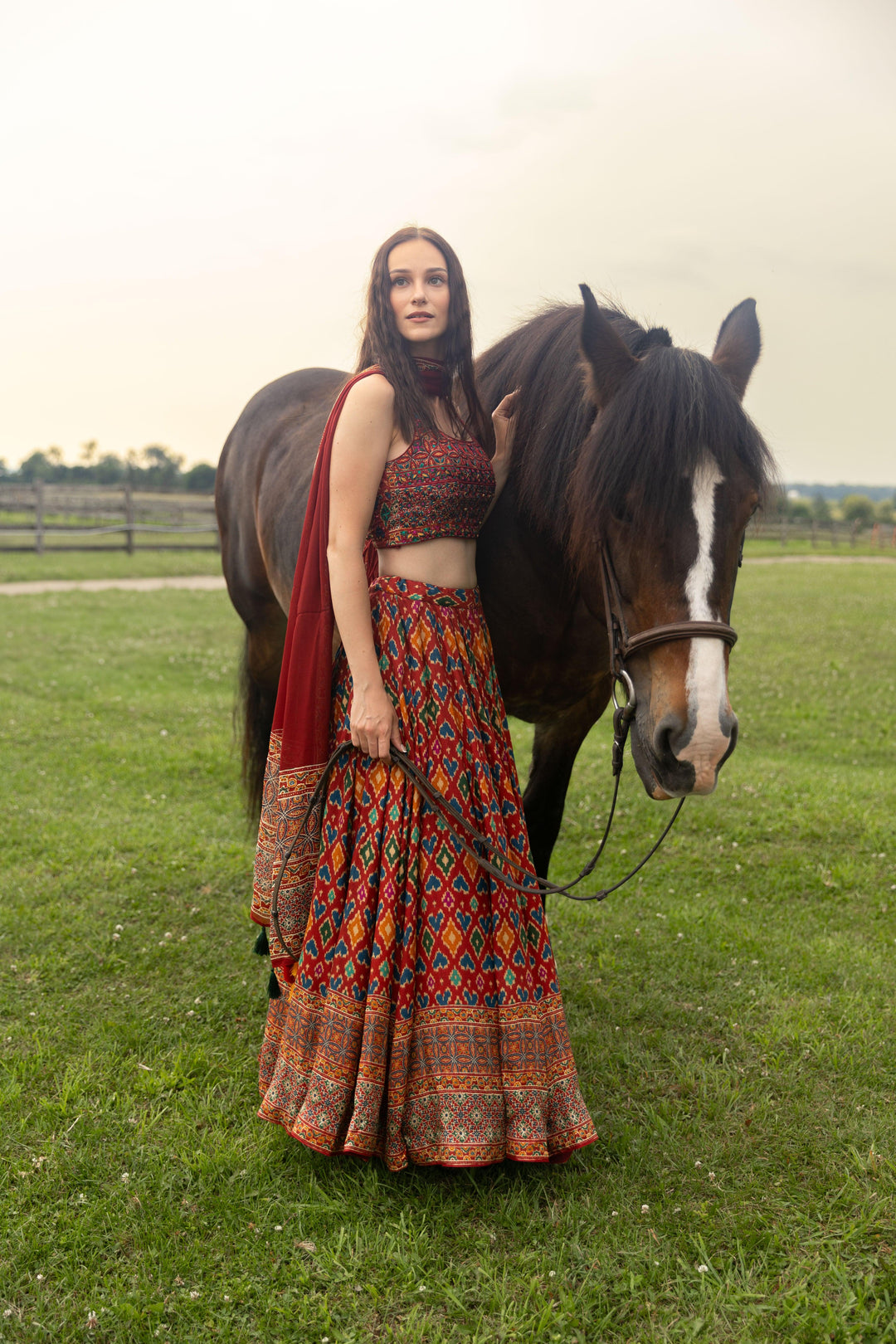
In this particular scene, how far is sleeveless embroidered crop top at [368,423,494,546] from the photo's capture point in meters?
2.38

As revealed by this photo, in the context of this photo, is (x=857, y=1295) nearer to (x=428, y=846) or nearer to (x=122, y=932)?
(x=428, y=846)

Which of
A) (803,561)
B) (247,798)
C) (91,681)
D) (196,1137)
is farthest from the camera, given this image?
(803,561)

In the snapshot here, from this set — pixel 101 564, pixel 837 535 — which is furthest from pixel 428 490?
pixel 837 535

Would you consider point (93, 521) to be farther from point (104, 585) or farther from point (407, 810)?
point (407, 810)

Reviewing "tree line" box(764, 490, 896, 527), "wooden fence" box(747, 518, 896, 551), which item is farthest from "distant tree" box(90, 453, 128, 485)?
"tree line" box(764, 490, 896, 527)

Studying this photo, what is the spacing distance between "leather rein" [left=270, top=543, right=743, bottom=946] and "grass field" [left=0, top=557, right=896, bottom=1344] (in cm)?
73

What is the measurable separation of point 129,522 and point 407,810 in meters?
21.9

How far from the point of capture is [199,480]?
39375 mm

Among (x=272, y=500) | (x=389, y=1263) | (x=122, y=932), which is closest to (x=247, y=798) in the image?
(x=122, y=932)

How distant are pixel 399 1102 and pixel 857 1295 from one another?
3.72 feet

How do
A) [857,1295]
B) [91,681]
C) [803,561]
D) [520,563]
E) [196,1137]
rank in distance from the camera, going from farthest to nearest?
[803,561] → [91,681] → [520,563] → [196,1137] → [857,1295]

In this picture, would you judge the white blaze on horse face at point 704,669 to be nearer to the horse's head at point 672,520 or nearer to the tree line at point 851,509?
the horse's head at point 672,520

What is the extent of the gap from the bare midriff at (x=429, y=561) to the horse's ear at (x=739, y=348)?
0.84m

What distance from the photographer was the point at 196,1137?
2.63m
